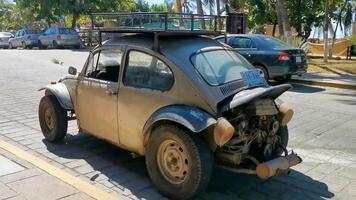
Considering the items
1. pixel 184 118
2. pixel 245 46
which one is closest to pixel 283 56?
pixel 245 46

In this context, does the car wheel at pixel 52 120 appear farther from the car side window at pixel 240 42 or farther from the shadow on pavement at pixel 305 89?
the car side window at pixel 240 42

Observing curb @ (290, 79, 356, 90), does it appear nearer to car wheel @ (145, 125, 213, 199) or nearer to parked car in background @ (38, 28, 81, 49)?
car wheel @ (145, 125, 213, 199)

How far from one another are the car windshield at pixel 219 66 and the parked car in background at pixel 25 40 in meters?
29.6

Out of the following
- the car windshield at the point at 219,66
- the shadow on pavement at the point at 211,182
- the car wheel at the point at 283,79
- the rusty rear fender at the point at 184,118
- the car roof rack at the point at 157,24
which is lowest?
the shadow on pavement at the point at 211,182

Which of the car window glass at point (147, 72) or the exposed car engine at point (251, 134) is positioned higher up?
the car window glass at point (147, 72)

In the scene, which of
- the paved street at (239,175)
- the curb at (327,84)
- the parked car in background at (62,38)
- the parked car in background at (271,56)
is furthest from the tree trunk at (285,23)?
the parked car in background at (62,38)

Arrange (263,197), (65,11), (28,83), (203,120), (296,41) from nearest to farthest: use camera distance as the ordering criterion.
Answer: (203,120), (263,197), (28,83), (296,41), (65,11)

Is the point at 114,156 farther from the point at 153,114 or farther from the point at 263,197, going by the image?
the point at 263,197

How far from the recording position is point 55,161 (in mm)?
5320

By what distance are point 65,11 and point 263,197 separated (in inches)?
1192

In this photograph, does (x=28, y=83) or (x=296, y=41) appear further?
(x=296, y=41)

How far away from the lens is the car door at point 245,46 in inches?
490

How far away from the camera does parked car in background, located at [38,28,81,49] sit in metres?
28.1

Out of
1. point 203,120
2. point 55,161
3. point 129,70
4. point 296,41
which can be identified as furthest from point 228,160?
point 296,41
